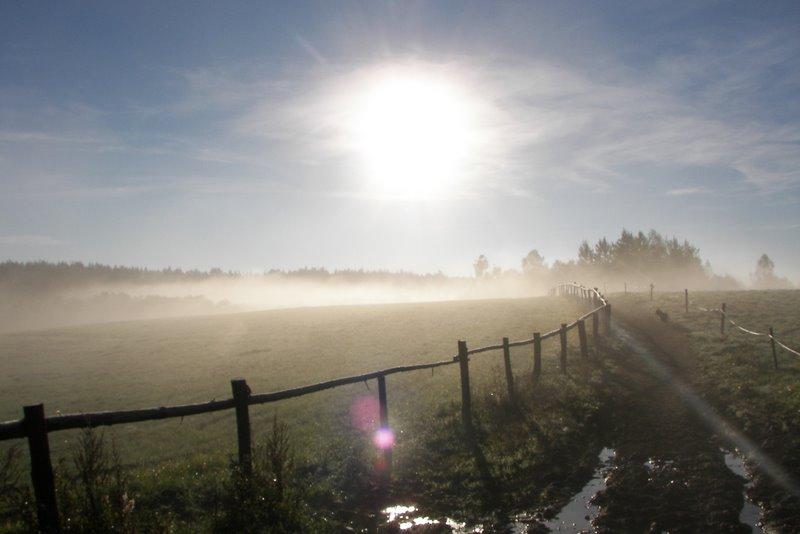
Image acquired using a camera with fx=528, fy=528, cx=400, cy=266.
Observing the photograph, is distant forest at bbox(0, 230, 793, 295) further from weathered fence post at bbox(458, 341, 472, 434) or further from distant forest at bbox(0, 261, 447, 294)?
weathered fence post at bbox(458, 341, 472, 434)

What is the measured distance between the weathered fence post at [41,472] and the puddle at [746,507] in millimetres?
9200

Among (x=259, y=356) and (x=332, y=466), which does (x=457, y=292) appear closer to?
(x=259, y=356)

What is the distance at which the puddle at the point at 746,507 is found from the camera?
7.54 m

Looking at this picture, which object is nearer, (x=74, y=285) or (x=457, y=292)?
(x=74, y=285)

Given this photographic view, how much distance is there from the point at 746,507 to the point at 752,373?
12237 millimetres

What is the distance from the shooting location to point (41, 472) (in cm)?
634

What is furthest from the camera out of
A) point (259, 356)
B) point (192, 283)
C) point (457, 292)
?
point (457, 292)

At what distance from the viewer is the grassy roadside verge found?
30.1 feet

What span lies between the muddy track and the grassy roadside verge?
1.86 feet

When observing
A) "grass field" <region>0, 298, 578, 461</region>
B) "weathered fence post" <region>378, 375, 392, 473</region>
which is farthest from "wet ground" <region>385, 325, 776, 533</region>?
"grass field" <region>0, 298, 578, 461</region>

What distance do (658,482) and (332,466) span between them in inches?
243

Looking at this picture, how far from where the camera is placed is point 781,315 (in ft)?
117

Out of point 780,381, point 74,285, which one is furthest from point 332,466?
point 74,285

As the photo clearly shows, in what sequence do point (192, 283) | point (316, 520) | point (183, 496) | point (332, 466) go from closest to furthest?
point (316, 520) < point (183, 496) < point (332, 466) < point (192, 283)
